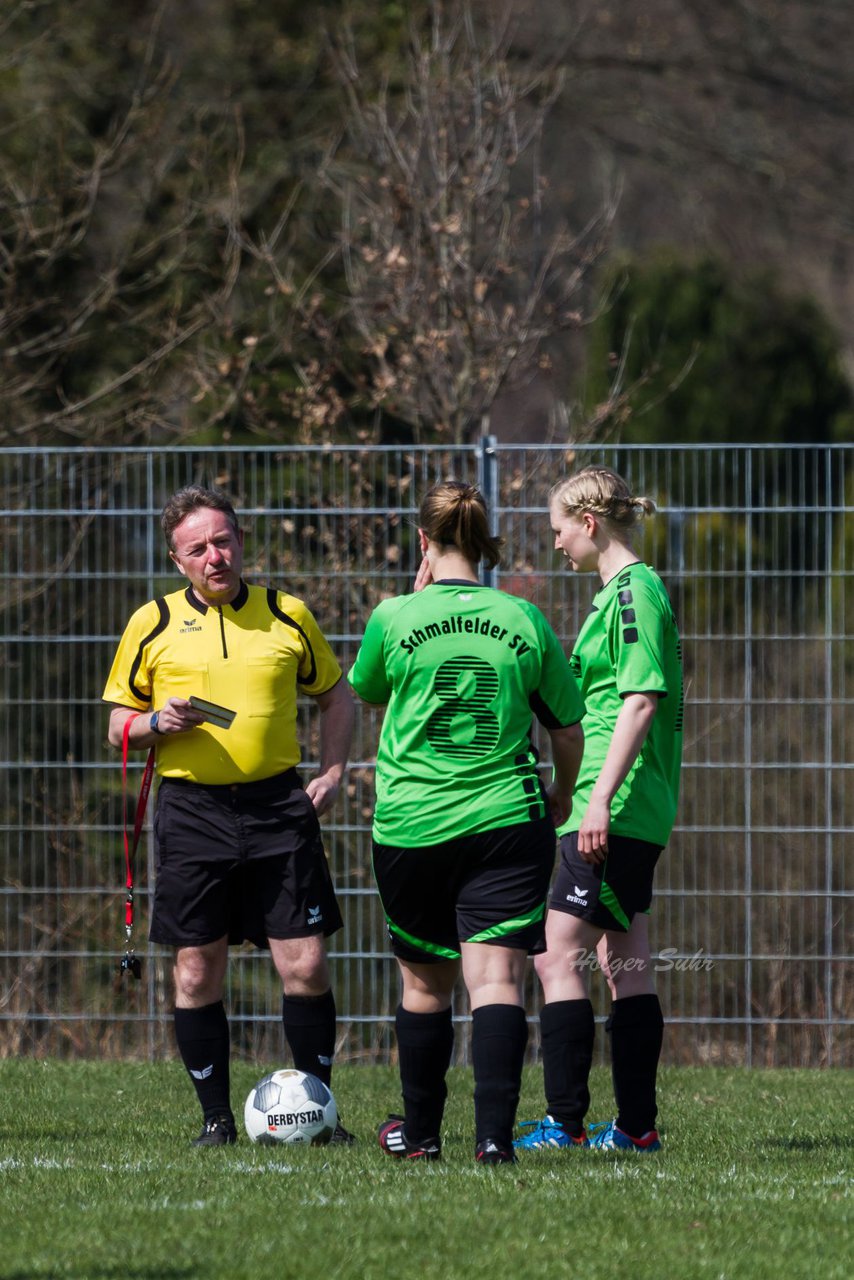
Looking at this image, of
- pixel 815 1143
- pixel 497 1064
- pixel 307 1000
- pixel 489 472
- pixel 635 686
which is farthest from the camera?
pixel 489 472

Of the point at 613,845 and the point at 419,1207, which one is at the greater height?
the point at 613,845

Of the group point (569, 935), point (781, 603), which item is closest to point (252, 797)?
point (569, 935)

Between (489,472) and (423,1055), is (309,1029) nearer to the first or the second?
(423,1055)

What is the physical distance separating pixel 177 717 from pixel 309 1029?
41.6 inches

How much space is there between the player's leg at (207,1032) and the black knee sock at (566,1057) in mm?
956

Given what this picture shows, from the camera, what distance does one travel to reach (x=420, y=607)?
171 inches

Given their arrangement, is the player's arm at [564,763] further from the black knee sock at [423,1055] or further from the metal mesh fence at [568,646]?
the metal mesh fence at [568,646]

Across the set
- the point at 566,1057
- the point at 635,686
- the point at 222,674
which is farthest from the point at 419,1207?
the point at 222,674

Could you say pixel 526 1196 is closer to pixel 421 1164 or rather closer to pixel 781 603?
pixel 421 1164

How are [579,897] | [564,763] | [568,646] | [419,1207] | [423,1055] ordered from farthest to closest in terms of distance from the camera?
1. [568,646]
2. [579,897]
3. [564,763]
4. [423,1055]
5. [419,1207]

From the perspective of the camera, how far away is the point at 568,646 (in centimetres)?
770

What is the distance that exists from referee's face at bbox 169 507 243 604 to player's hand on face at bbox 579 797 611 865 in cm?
125

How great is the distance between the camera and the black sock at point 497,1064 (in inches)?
169

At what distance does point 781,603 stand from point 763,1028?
195 centimetres
